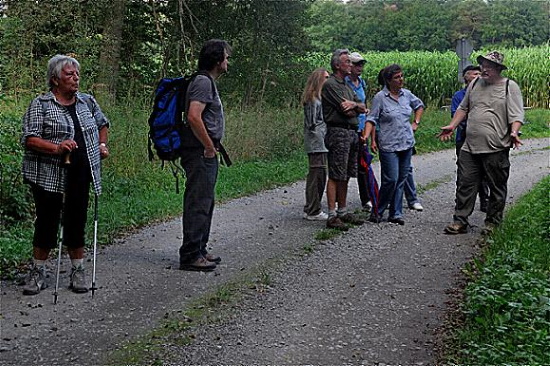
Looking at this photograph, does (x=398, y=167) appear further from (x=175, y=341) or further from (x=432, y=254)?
(x=175, y=341)

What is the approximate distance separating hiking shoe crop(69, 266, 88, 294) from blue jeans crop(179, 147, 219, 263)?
1.16m

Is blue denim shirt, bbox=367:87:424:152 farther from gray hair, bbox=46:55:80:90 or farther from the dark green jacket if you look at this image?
gray hair, bbox=46:55:80:90

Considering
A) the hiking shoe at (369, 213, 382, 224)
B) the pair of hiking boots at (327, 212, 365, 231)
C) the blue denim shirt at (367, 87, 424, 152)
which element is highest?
the blue denim shirt at (367, 87, 424, 152)

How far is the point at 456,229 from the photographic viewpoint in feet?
33.0

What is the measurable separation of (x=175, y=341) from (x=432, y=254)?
3.93 meters

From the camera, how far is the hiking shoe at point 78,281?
23.2 feet

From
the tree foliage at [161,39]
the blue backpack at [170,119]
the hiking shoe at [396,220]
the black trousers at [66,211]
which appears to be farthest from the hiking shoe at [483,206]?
the black trousers at [66,211]

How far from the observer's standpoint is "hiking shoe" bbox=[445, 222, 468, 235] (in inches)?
396

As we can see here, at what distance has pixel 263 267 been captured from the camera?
8.14 metres

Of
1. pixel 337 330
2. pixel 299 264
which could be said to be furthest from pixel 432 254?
pixel 337 330

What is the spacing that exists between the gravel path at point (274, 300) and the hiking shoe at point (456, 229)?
0.61ft

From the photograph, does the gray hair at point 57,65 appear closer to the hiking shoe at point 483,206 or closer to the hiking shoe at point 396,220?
the hiking shoe at point 396,220

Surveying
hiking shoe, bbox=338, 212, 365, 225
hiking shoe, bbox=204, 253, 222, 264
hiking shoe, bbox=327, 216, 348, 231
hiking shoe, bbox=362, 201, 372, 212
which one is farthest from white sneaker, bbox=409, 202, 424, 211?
hiking shoe, bbox=204, 253, 222, 264

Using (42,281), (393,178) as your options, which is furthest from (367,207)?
(42,281)
